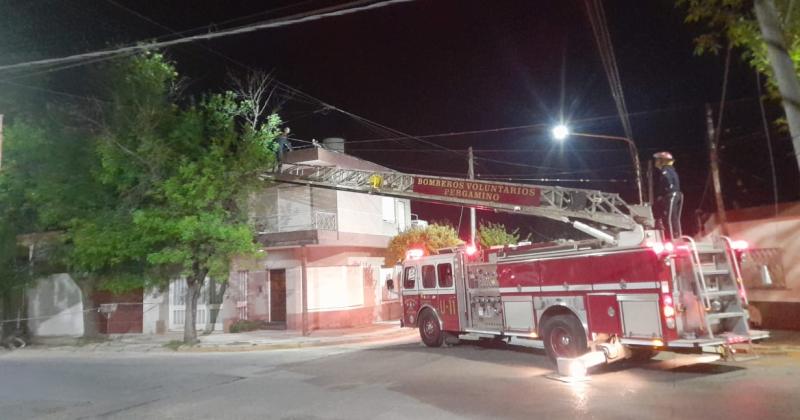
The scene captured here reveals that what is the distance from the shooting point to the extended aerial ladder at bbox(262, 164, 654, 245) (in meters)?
12.3

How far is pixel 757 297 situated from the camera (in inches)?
543

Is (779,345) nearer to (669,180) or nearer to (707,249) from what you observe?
(707,249)

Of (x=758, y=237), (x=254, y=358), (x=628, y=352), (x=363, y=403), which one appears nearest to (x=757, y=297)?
(x=758, y=237)

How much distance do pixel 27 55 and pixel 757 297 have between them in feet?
68.9

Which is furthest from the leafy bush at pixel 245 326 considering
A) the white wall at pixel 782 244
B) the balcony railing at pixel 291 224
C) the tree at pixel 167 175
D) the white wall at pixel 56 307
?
the white wall at pixel 782 244

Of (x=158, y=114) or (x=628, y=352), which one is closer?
(x=628, y=352)

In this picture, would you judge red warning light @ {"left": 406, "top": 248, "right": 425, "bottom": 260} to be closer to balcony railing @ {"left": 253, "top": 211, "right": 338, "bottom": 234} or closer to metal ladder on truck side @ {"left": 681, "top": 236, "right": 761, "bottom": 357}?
balcony railing @ {"left": 253, "top": 211, "right": 338, "bottom": 234}

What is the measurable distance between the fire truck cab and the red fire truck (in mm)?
20

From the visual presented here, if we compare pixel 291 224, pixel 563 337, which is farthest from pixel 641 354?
pixel 291 224

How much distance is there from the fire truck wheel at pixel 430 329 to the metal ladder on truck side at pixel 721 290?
6.74m

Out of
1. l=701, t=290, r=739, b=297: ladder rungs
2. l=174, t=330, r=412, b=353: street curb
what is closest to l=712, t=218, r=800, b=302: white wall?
l=701, t=290, r=739, b=297: ladder rungs

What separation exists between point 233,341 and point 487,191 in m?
10.2

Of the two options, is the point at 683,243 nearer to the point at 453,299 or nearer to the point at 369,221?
the point at 453,299

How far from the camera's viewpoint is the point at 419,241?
21.9m
